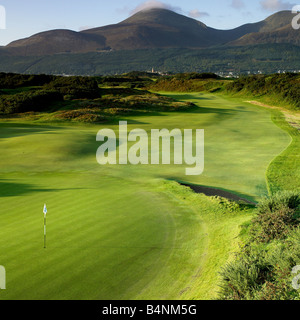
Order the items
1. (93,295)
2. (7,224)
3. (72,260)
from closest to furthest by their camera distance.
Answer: (93,295)
(72,260)
(7,224)

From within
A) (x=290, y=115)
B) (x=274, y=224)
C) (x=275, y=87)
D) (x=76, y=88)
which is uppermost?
(x=275, y=87)

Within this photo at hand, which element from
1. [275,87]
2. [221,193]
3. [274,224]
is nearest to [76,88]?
[275,87]

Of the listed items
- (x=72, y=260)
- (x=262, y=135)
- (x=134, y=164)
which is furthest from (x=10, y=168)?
(x=262, y=135)

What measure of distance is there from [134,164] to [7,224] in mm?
12044

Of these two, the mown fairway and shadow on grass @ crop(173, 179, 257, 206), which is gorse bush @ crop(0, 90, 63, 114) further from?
shadow on grass @ crop(173, 179, 257, 206)

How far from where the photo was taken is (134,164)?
870 inches

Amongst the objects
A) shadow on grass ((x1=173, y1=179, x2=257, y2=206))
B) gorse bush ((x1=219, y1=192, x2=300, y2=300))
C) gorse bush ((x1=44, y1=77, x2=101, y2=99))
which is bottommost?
shadow on grass ((x1=173, y1=179, x2=257, y2=206))

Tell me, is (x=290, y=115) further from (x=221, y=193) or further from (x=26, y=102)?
(x=221, y=193)

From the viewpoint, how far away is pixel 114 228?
10.6 m

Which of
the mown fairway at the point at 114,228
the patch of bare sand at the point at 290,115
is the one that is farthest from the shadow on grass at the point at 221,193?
the patch of bare sand at the point at 290,115

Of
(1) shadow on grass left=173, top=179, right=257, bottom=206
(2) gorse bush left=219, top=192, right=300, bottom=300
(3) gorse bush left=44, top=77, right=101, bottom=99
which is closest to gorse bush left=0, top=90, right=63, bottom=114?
(3) gorse bush left=44, top=77, right=101, bottom=99

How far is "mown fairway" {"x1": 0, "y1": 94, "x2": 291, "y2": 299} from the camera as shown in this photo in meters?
7.73

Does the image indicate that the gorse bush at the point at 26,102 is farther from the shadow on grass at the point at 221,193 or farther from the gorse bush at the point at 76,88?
the shadow on grass at the point at 221,193
